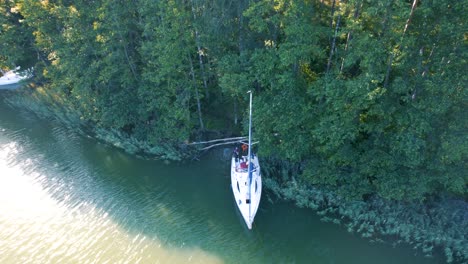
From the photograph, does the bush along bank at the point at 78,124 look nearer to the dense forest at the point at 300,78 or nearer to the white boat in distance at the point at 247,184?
the dense forest at the point at 300,78

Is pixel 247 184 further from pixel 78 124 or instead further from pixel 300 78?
pixel 78 124

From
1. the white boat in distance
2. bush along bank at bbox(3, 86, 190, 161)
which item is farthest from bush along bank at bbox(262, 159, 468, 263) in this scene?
bush along bank at bbox(3, 86, 190, 161)

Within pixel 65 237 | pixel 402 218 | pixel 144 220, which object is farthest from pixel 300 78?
pixel 65 237

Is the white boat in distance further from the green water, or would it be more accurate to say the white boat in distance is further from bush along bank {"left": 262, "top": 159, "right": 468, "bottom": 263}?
bush along bank {"left": 262, "top": 159, "right": 468, "bottom": 263}

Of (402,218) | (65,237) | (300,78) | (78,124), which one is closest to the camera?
(402,218)

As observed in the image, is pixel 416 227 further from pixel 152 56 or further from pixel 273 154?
pixel 152 56

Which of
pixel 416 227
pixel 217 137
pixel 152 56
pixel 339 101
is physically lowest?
pixel 416 227

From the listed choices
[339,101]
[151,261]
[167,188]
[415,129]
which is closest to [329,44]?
[339,101]

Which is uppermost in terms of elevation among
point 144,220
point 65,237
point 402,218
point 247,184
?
point 247,184
